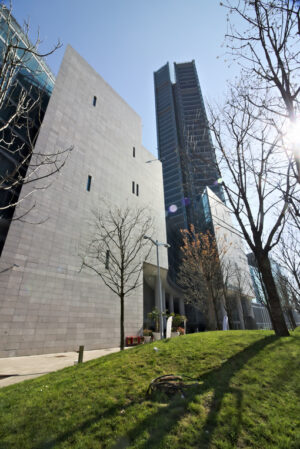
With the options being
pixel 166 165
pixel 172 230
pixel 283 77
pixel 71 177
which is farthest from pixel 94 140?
pixel 166 165

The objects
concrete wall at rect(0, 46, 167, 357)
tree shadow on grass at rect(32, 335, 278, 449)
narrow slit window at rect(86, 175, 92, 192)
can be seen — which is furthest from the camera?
narrow slit window at rect(86, 175, 92, 192)

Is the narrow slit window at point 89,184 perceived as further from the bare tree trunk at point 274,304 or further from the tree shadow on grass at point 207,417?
the tree shadow on grass at point 207,417

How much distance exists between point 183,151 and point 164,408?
399 inches

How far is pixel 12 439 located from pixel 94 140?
23395mm

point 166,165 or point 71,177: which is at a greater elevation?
point 166,165

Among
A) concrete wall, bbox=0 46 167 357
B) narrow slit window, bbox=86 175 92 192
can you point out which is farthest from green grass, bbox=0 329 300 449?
narrow slit window, bbox=86 175 92 192

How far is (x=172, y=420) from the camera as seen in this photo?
3.49m

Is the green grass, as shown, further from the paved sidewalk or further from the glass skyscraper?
the glass skyscraper

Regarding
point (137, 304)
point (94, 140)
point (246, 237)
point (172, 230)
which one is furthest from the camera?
point (172, 230)

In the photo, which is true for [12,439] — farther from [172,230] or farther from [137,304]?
[172,230]

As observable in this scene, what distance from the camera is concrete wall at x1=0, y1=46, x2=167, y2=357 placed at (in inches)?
518

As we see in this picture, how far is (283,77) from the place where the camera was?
5855 mm

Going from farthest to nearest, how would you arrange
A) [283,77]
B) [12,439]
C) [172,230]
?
[172,230]
[283,77]
[12,439]

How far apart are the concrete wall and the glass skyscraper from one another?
7.32 meters
